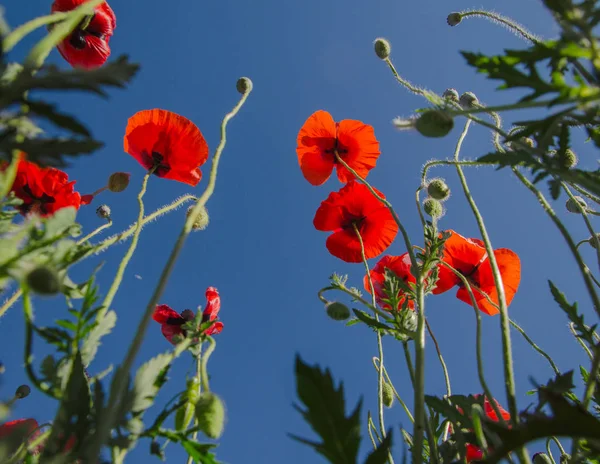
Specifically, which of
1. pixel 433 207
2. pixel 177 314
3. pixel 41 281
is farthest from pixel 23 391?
pixel 433 207

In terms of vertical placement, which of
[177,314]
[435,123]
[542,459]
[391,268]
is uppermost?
[391,268]

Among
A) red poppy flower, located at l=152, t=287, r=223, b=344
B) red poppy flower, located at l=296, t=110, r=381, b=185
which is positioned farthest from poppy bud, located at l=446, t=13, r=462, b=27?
red poppy flower, located at l=152, t=287, r=223, b=344

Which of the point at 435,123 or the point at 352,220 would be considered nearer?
the point at 435,123

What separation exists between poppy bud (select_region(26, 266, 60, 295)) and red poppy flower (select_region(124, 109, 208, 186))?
126cm

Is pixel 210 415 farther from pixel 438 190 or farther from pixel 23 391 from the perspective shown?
pixel 23 391

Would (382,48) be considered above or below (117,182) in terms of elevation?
above

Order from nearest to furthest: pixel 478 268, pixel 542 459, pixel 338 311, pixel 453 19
A: pixel 338 311
pixel 542 459
pixel 453 19
pixel 478 268

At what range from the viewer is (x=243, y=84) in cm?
199

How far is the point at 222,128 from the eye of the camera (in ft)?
4.85

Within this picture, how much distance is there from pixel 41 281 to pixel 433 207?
1607mm

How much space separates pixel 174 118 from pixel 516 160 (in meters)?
1.41

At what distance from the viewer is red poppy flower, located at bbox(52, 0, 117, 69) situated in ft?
6.45

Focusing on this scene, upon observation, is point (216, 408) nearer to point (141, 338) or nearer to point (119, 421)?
point (119, 421)

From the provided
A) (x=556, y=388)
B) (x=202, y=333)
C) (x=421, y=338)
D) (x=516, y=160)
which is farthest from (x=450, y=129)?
(x=202, y=333)
